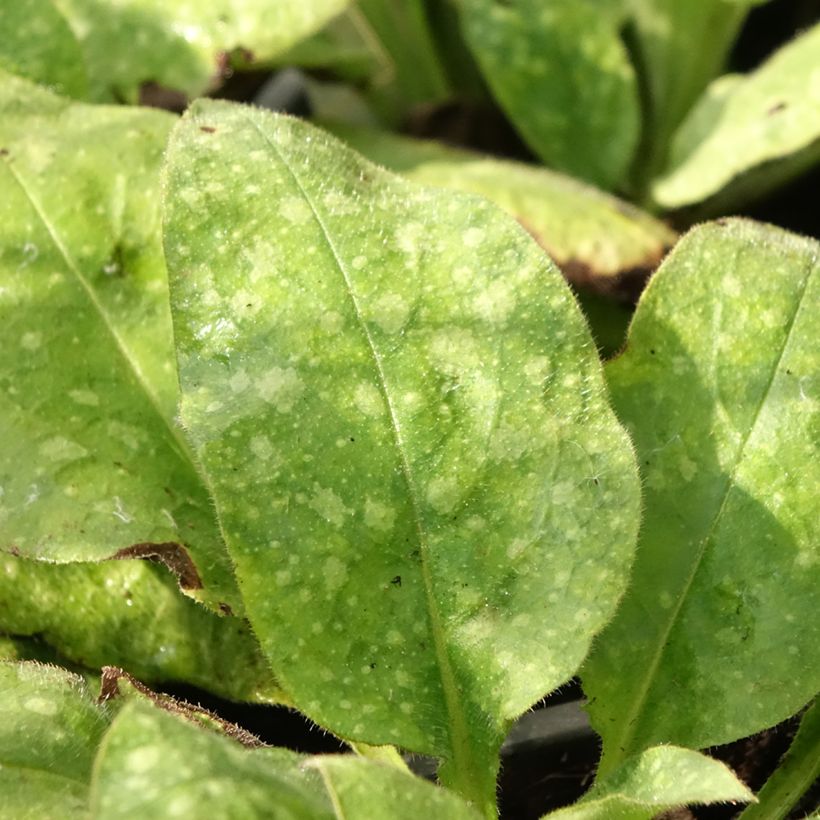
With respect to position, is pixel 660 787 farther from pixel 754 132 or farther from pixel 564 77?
pixel 564 77

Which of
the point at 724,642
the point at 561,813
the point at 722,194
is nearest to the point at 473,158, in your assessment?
the point at 722,194

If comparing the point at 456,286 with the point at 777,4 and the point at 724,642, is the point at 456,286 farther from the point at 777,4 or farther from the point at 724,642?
the point at 777,4

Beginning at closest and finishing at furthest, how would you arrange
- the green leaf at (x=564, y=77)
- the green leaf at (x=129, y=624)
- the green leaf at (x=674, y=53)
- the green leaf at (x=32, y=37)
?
the green leaf at (x=129, y=624), the green leaf at (x=32, y=37), the green leaf at (x=564, y=77), the green leaf at (x=674, y=53)

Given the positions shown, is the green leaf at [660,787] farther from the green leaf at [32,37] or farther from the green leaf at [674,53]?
the green leaf at [674,53]

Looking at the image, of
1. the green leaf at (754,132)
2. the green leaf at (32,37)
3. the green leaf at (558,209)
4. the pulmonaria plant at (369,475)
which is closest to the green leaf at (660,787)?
the pulmonaria plant at (369,475)

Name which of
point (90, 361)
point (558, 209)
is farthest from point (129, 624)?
point (558, 209)
